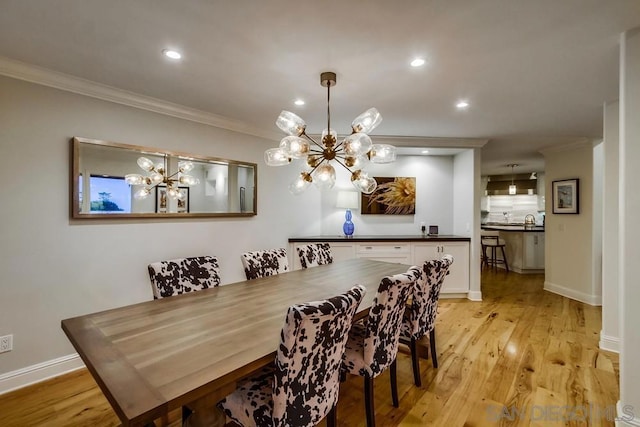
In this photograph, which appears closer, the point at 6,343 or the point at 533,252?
the point at 6,343

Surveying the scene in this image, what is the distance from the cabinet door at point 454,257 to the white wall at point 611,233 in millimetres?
1680

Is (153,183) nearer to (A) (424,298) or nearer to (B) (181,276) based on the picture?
(B) (181,276)

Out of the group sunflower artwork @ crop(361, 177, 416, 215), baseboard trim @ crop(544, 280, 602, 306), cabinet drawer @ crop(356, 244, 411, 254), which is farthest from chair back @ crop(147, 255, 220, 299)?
baseboard trim @ crop(544, 280, 602, 306)

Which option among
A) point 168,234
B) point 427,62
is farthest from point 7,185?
point 427,62

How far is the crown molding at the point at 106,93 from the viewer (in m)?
2.22

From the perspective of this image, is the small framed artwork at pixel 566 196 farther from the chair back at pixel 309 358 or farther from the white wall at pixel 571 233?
the chair back at pixel 309 358

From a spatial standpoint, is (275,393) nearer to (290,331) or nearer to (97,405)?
(290,331)

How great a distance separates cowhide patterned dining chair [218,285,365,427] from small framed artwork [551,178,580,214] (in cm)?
496

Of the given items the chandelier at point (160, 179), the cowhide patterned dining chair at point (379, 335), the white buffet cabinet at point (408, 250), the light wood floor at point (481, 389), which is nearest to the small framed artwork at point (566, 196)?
the white buffet cabinet at point (408, 250)

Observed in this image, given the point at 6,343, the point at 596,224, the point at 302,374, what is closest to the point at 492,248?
the point at 596,224

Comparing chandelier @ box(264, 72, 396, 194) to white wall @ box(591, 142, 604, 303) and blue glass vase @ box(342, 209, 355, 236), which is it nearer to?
blue glass vase @ box(342, 209, 355, 236)

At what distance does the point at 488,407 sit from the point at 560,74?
8.37ft

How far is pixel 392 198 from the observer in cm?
501

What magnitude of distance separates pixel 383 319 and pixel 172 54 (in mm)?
2242
